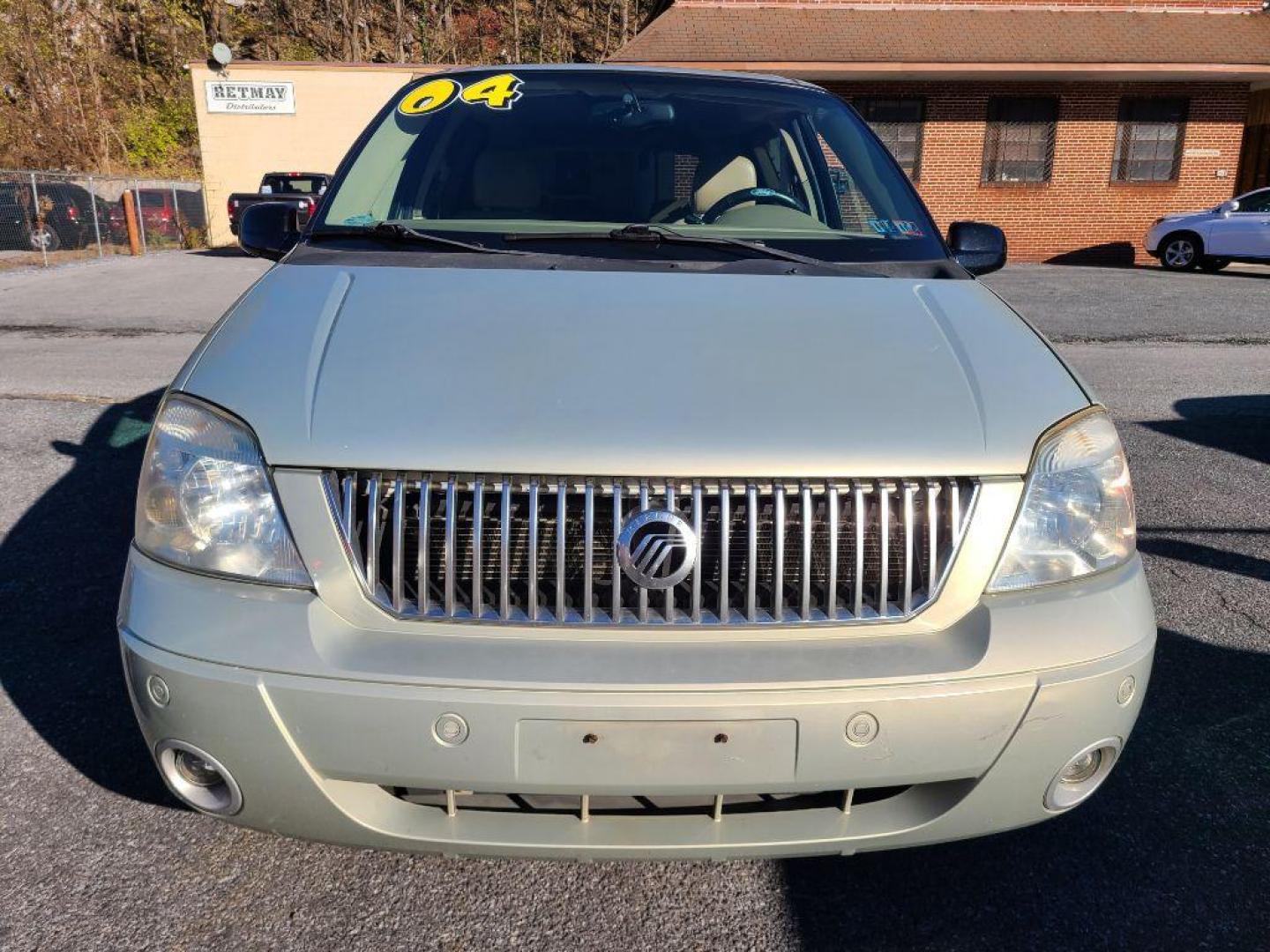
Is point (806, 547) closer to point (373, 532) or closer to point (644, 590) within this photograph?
point (644, 590)

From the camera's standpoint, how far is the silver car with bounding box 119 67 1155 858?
172 cm

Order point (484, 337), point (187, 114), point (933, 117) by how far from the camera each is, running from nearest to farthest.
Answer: point (484, 337) < point (933, 117) < point (187, 114)

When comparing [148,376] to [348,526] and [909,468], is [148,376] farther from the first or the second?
[909,468]

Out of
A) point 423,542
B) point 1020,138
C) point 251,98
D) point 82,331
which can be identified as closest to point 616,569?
point 423,542

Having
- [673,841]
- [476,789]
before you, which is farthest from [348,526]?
[673,841]

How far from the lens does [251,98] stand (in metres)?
25.7

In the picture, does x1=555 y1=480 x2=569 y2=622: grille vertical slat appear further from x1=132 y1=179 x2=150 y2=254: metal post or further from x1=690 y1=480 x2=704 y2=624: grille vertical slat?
x1=132 y1=179 x2=150 y2=254: metal post

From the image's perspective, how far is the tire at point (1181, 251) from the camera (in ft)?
59.8

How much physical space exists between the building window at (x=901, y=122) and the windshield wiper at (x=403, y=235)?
19.7m

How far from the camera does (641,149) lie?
10.6 ft

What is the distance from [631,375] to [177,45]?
4240 cm

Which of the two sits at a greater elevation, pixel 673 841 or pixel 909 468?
pixel 909 468

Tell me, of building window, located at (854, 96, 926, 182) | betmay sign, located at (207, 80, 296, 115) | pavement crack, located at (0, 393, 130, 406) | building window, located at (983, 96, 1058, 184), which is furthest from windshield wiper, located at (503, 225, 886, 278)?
betmay sign, located at (207, 80, 296, 115)

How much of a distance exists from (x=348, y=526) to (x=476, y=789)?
526 millimetres
